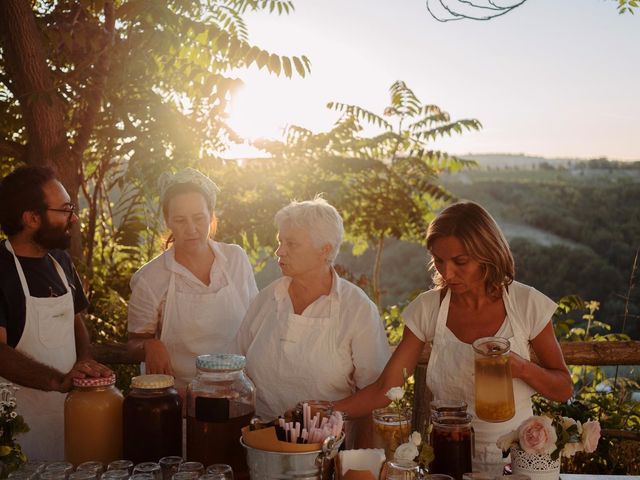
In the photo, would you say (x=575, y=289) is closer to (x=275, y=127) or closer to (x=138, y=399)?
(x=275, y=127)

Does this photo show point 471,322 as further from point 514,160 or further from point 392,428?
point 514,160

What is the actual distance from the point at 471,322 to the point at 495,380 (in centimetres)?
75

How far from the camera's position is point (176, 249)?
3459mm

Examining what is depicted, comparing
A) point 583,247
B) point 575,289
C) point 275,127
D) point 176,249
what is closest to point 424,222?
point 275,127

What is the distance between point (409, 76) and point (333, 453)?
Answer: 7.21 m

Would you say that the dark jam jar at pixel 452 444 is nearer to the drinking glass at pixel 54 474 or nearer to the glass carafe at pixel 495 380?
the glass carafe at pixel 495 380

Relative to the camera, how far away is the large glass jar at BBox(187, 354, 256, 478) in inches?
89.7

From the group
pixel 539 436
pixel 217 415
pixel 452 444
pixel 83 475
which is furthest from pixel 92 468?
pixel 539 436

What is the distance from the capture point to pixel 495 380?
7.22 ft

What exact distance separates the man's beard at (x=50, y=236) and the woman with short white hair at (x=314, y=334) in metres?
0.92

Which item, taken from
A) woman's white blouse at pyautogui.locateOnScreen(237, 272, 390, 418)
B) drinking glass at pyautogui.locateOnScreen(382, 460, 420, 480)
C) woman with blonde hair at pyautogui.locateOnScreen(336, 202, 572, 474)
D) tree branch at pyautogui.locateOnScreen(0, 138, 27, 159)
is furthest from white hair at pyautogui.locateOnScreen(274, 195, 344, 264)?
tree branch at pyautogui.locateOnScreen(0, 138, 27, 159)

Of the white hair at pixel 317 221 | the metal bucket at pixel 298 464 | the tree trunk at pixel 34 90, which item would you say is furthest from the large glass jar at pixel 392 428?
the tree trunk at pixel 34 90

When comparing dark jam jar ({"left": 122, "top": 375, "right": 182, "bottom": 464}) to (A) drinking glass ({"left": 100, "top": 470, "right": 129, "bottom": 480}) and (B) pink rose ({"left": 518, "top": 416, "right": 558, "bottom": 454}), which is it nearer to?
(A) drinking glass ({"left": 100, "top": 470, "right": 129, "bottom": 480})

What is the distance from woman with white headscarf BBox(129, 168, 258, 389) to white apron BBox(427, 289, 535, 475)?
102 centimetres
